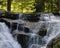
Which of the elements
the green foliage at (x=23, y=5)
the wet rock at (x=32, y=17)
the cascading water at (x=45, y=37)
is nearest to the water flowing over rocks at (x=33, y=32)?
the cascading water at (x=45, y=37)

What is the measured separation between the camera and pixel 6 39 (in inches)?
464

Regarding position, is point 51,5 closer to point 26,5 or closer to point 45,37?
point 26,5

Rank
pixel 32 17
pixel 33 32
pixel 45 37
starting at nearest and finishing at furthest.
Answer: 1. pixel 45 37
2. pixel 33 32
3. pixel 32 17

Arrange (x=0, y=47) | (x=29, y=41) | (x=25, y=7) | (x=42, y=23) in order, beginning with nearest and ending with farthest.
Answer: (x=0, y=47)
(x=29, y=41)
(x=42, y=23)
(x=25, y=7)

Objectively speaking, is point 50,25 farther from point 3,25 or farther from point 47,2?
point 47,2

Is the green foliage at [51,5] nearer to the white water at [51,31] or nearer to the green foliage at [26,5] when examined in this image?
the green foliage at [26,5]

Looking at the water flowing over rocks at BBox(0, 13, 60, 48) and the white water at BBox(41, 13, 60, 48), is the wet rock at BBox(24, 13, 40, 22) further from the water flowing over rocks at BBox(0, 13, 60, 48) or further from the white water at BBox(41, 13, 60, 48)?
the white water at BBox(41, 13, 60, 48)

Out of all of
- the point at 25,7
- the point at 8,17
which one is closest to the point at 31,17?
the point at 8,17

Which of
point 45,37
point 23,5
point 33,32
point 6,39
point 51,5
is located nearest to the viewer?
point 45,37

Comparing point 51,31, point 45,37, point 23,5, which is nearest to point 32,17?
point 51,31

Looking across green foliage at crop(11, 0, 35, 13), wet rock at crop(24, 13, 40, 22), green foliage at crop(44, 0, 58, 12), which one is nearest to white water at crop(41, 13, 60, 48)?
wet rock at crop(24, 13, 40, 22)

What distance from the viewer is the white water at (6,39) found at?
1124 centimetres

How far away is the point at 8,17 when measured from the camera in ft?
46.6

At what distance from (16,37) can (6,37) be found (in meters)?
0.54
